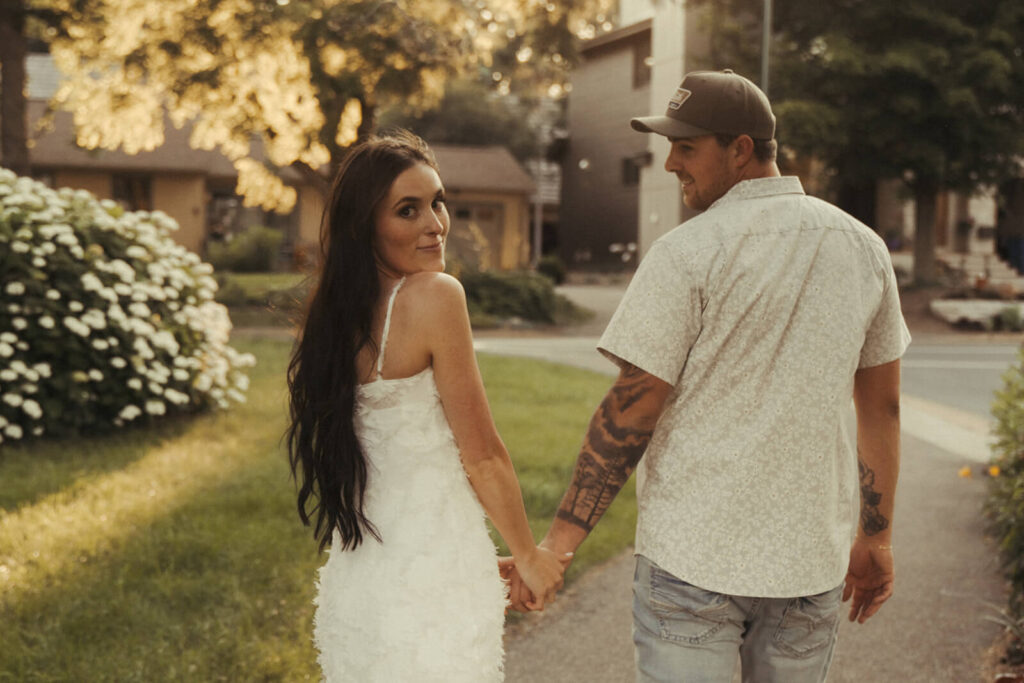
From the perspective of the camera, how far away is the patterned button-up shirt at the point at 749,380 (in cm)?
204

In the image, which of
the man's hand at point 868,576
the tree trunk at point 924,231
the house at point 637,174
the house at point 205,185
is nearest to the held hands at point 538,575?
the man's hand at point 868,576

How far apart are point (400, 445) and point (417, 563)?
0.27 m

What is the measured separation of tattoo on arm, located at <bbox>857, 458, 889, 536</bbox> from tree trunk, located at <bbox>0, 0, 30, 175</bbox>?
1571 centimetres

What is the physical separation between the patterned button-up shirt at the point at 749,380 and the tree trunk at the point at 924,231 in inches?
958

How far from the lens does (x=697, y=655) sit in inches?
80.7

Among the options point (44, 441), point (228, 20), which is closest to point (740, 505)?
point (44, 441)

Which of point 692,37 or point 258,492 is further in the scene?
point 692,37

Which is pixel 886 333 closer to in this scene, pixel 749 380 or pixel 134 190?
pixel 749 380

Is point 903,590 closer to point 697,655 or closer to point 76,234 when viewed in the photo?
point 697,655

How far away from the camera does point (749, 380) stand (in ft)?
6.73

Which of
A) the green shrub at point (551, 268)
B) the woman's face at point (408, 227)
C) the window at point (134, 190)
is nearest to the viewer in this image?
the woman's face at point (408, 227)

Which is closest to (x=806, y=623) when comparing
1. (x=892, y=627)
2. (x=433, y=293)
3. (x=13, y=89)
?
(x=433, y=293)

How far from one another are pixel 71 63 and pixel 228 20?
3.98 metres

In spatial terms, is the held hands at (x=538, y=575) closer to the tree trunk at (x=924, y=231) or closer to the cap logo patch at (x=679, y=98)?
the cap logo patch at (x=679, y=98)
